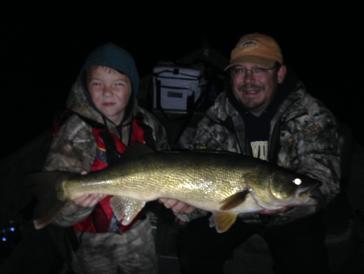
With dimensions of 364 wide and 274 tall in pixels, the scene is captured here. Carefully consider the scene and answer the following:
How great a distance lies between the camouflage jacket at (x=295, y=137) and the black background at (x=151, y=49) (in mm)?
5752

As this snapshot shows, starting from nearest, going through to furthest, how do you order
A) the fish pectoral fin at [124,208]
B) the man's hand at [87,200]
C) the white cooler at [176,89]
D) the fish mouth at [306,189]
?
the fish mouth at [306,189] < the man's hand at [87,200] < the fish pectoral fin at [124,208] < the white cooler at [176,89]

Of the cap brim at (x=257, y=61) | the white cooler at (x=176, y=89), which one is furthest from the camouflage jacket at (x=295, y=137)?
the white cooler at (x=176, y=89)

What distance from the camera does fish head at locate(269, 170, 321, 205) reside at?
105 inches

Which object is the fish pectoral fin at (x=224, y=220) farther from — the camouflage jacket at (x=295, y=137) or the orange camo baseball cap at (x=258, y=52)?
the orange camo baseball cap at (x=258, y=52)

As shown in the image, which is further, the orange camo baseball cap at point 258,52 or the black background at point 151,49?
the black background at point 151,49

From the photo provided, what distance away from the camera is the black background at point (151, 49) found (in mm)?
11898

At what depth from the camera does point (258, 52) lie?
366 centimetres

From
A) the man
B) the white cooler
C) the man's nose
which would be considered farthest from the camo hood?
the white cooler

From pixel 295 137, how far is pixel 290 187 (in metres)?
0.96

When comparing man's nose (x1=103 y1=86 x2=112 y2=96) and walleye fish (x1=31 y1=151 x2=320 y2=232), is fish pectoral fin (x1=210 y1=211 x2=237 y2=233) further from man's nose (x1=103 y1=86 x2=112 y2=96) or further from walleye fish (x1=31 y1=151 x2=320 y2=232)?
man's nose (x1=103 y1=86 x2=112 y2=96)

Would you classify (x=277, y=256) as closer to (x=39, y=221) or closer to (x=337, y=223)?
(x=337, y=223)

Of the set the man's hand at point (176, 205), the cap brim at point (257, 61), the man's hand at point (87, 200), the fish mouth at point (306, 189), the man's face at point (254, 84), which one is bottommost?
the man's hand at point (176, 205)

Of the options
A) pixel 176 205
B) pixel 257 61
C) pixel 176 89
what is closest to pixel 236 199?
pixel 176 205

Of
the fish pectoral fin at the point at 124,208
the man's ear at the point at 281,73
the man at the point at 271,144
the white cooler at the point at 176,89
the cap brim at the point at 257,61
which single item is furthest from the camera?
the white cooler at the point at 176,89
